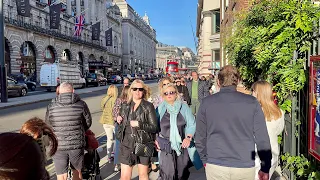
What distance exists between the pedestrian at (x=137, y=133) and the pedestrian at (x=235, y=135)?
4.70ft

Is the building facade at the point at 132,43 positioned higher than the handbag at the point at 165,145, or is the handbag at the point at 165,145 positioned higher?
the building facade at the point at 132,43

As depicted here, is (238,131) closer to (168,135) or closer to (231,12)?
(168,135)

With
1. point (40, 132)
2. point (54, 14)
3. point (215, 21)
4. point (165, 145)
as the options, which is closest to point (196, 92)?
point (165, 145)

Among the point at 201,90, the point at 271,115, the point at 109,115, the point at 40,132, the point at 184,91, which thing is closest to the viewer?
the point at 40,132

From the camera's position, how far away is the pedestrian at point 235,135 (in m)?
2.89

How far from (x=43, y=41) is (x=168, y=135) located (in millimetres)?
44345

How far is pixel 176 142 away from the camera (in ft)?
13.4

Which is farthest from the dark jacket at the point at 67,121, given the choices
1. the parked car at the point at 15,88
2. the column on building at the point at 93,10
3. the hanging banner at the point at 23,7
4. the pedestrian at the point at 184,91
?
the column on building at the point at 93,10

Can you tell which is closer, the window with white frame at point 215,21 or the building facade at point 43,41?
the window with white frame at point 215,21

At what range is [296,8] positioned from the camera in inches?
168

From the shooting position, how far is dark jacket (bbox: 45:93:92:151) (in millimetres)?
4148

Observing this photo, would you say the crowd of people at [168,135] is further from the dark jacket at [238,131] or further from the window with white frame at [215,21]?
the window with white frame at [215,21]

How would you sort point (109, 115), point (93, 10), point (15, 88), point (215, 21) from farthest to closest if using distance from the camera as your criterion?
point (93, 10) → point (215, 21) → point (15, 88) → point (109, 115)

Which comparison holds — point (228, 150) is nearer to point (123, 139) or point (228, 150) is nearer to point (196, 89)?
point (123, 139)
